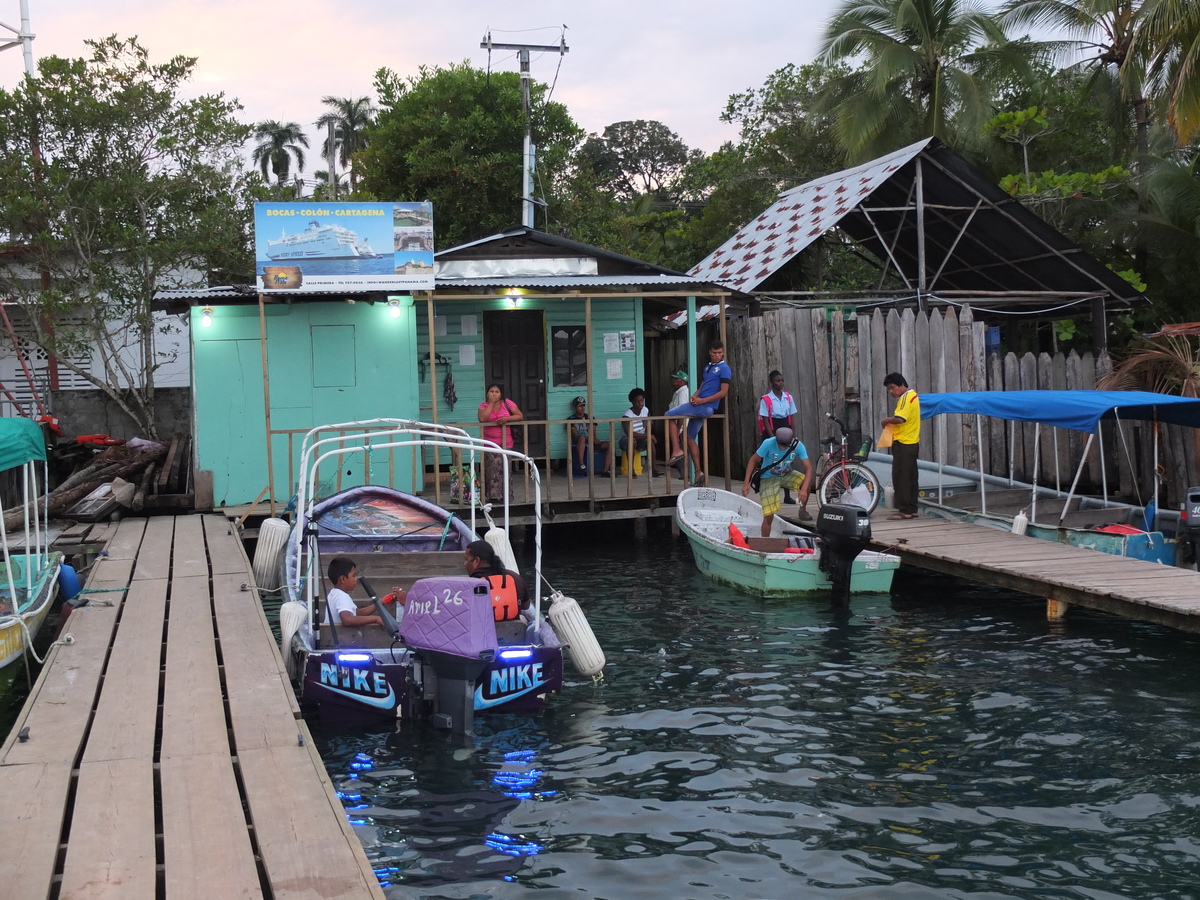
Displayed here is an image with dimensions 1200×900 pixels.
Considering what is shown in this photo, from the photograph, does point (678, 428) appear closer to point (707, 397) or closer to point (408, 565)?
point (707, 397)

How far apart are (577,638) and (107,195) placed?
1295 cm

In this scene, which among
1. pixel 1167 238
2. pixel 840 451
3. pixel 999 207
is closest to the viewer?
pixel 840 451

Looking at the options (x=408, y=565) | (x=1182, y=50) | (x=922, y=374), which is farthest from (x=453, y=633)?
(x=1182, y=50)

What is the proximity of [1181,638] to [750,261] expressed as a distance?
1028 cm

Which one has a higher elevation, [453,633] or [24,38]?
[24,38]

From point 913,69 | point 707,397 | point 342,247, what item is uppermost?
point 913,69

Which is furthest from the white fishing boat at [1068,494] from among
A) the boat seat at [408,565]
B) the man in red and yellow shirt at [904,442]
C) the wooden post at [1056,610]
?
the boat seat at [408,565]

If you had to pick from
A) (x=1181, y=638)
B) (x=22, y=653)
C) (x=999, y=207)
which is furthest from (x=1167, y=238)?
(x=22, y=653)

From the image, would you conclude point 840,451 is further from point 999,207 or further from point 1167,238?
point 1167,238

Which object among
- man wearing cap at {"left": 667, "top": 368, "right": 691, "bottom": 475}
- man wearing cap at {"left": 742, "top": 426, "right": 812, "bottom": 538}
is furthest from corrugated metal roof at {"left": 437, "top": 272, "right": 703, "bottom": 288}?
man wearing cap at {"left": 742, "top": 426, "right": 812, "bottom": 538}

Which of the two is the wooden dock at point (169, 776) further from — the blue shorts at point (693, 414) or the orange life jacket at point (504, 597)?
the blue shorts at point (693, 414)

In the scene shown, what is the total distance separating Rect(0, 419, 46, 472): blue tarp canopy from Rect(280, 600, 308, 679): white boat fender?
101 inches

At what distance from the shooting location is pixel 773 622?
11.5 metres

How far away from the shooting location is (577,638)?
30.0 feet
